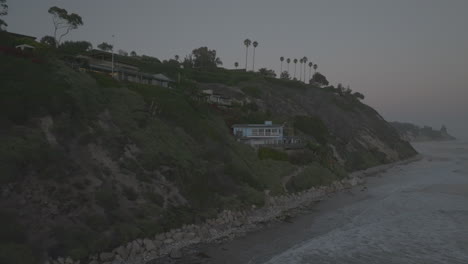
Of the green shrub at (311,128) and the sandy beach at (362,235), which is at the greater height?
the green shrub at (311,128)

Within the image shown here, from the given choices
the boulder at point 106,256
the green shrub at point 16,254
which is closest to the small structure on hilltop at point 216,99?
the boulder at point 106,256

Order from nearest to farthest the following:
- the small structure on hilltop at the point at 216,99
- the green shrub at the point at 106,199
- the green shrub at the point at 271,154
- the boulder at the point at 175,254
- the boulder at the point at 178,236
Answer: the boulder at the point at 175,254, the green shrub at the point at 106,199, the boulder at the point at 178,236, the green shrub at the point at 271,154, the small structure on hilltop at the point at 216,99

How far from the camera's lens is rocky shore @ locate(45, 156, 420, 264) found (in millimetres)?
16375

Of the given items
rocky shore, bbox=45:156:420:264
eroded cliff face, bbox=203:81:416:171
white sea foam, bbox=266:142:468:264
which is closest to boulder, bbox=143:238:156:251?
rocky shore, bbox=45:156:420:264

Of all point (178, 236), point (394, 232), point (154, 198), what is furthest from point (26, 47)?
point (394, 232)

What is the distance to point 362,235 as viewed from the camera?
22.6 meters

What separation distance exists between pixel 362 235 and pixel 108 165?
2084 centimetres

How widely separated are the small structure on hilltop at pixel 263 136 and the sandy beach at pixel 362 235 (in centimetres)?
1079

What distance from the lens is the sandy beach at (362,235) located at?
60.0 ft

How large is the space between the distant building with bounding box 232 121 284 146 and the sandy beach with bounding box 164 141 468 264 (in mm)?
12939

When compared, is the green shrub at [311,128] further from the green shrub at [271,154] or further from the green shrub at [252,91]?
the green shrub at [271,154]

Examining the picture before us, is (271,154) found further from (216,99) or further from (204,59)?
(204,59)

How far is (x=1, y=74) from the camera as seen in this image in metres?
24.4

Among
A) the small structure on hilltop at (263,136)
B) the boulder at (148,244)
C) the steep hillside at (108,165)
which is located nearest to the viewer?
the steep hillside at (108,165)
